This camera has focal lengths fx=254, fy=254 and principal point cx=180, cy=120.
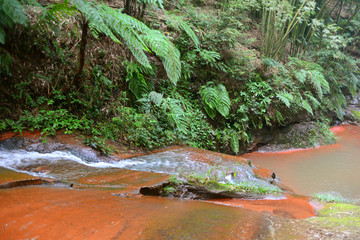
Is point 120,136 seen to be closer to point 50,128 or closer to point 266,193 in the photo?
point 50,128

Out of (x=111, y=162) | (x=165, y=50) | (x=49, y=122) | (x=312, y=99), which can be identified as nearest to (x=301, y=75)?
(x=312, y=99)

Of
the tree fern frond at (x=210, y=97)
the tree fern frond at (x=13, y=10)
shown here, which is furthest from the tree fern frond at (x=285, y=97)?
the tree fern frond at (x=13, y=10)

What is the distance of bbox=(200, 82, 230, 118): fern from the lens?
6.31 metres

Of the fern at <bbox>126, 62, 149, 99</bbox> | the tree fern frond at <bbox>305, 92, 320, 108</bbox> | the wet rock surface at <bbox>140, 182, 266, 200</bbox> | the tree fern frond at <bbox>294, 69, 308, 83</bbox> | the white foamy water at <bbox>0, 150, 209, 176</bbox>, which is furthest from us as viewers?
the tree fern frond at <bbox>305, 92, 320, 108</bbox>

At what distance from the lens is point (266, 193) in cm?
342

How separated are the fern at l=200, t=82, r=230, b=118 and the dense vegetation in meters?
0.03

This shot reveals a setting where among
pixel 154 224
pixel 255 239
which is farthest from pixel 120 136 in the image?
pixel 255 239

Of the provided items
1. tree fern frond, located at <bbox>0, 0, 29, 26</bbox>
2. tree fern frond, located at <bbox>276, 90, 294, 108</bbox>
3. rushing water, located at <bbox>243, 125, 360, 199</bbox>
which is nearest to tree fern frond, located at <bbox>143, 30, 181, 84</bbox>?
tree fern frond, located at <bbox>0, 0, 29, 26</bbox>

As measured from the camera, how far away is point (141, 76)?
5.46m

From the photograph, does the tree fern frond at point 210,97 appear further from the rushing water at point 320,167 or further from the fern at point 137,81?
the rushing water at point 320,167

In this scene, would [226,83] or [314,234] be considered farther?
[226,83]

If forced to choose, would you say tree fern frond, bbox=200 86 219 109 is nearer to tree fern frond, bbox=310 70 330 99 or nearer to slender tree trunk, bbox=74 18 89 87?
slender tree trunk, bbox=74 18 89 87

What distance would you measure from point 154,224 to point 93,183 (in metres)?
1.36

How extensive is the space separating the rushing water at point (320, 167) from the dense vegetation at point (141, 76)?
3.21 ft
